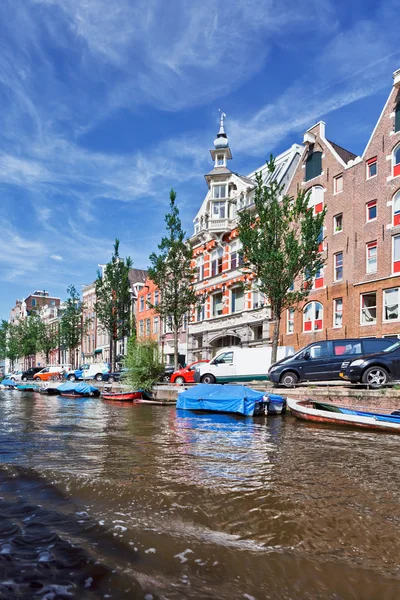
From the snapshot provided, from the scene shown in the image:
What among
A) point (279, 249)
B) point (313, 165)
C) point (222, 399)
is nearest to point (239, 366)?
point (222, 399)

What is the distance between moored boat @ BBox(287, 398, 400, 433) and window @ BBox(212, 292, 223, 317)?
2369 cm

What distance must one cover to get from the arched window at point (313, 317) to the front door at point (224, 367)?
8708mm

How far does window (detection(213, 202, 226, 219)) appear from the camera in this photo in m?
40.2

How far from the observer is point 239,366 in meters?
23.4

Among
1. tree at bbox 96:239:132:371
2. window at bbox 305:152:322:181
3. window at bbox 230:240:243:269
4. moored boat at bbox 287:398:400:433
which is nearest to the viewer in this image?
moored boat at bbox 287:398:400:433

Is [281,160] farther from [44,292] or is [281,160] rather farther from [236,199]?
[44,292]

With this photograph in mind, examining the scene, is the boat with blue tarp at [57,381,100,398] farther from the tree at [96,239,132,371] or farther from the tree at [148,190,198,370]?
the tree at [96,239,132,371]

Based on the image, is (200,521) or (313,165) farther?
(313,165)

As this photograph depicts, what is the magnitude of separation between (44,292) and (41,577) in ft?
406

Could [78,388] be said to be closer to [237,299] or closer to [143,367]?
[143,367]

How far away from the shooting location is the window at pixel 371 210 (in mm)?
26939

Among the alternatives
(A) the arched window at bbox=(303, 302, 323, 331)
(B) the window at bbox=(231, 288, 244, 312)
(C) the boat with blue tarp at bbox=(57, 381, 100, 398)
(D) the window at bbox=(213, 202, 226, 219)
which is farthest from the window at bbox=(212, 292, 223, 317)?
(C) the boat with blue tarp at bbox=(57, 381, 100, 398)

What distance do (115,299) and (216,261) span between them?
544 inches

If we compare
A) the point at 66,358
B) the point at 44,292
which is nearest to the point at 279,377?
the point at 66,358
